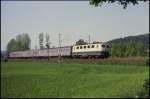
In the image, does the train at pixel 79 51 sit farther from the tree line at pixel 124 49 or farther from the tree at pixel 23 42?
the tree at pixel 23 42

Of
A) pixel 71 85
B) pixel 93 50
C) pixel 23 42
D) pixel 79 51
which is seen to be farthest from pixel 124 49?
pixel 23 42

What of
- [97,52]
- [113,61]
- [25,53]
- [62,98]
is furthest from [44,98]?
[25,53]

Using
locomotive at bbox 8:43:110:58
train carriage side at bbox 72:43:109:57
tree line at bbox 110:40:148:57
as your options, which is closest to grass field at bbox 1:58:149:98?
train carriage side at bbox 72:43:109:57

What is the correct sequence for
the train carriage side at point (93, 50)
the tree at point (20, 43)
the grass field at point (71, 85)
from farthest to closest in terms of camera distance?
the tree at point (20, 43) → the train carriage side at point (93, 50) → the grass field at point (71, 85)

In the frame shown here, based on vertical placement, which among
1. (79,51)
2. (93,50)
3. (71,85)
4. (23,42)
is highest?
(23,42)

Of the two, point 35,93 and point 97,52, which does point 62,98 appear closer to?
point 35,93

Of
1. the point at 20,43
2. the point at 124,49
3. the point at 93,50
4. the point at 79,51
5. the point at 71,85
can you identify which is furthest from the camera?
the point at 20,43

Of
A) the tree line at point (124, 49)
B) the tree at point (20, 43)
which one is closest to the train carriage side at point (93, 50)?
the tree line at point (124, 49)

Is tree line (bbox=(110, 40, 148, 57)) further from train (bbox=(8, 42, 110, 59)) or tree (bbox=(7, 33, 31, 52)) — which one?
tree (bbox=(7, 33, 31, 52))

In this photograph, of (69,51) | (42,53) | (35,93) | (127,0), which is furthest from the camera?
(42,53)

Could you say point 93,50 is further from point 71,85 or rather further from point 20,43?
point 20,43

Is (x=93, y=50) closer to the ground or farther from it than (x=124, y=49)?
closer to the ground

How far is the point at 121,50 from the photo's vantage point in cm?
6706

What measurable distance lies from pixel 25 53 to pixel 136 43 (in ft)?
139
